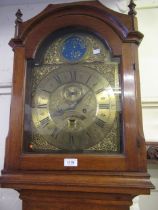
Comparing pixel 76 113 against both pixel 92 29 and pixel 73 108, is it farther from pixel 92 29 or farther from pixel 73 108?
pixel 92 29

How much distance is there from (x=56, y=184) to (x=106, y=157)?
17 cm

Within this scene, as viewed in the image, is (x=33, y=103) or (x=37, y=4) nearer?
(x=33, y=103)

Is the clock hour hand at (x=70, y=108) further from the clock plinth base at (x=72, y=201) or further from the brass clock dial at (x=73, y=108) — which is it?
→ the clock plinth base at (x=72, y=201)

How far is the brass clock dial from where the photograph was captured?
81 cm

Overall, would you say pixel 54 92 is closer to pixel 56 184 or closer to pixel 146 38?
pixel 56 184

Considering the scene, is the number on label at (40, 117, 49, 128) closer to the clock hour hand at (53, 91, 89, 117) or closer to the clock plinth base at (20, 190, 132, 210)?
the clock hour hand at (53, 91, 89, 117)

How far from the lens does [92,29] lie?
0.86 m

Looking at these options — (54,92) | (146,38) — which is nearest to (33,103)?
(54,92)

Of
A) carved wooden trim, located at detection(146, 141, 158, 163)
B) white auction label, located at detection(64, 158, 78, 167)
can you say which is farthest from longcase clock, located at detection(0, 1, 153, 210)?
carved wooden trim, located at detection(146, 141, 158, 163)

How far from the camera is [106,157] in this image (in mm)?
750

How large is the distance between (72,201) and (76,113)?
0.28m

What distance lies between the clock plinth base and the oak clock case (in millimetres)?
133

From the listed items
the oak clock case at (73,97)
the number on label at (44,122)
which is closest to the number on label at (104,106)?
the oak clock case at (73,97)

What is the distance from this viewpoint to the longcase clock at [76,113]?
0.74 metres
